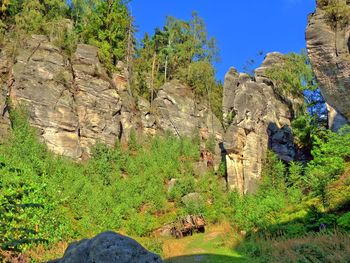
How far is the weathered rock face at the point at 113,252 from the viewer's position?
481cm

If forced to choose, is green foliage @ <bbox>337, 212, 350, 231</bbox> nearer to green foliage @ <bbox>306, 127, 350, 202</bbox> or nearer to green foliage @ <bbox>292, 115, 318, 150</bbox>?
green foliage @ <bbox>306, 127, 350, 202</bbox>

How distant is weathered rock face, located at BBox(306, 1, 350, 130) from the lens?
2086 centimetres

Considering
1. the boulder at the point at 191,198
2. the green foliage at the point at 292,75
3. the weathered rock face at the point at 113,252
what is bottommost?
the weathered rock face at the point at 113,252

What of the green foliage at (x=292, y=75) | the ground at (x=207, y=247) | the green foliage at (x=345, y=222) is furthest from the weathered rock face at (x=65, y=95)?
the green foliage at (x=345, y=222)

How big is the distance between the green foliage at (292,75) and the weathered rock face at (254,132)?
3.09 ft

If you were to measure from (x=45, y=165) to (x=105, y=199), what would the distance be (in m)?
5.01

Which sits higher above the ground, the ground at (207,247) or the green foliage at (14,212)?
the green foliage at (14,212)

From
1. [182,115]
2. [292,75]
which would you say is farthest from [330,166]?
[182,115]

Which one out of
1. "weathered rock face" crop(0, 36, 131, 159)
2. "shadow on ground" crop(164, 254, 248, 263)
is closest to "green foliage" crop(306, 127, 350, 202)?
"shadow on ground" crop(164, 254, 248, 263)

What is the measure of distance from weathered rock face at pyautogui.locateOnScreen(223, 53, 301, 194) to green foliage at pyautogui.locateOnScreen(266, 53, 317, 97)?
0.94 m

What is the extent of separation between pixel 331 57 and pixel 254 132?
47.6 feet

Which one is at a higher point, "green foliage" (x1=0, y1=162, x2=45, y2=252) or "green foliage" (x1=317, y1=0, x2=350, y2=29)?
"green foliage" (x1=317, y1=0, x2=350, y2=29)

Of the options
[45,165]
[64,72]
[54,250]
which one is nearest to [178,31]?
[64,72]

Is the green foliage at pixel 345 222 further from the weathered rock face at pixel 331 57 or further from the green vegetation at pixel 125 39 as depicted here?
the green vegetation at pixel 125 39
